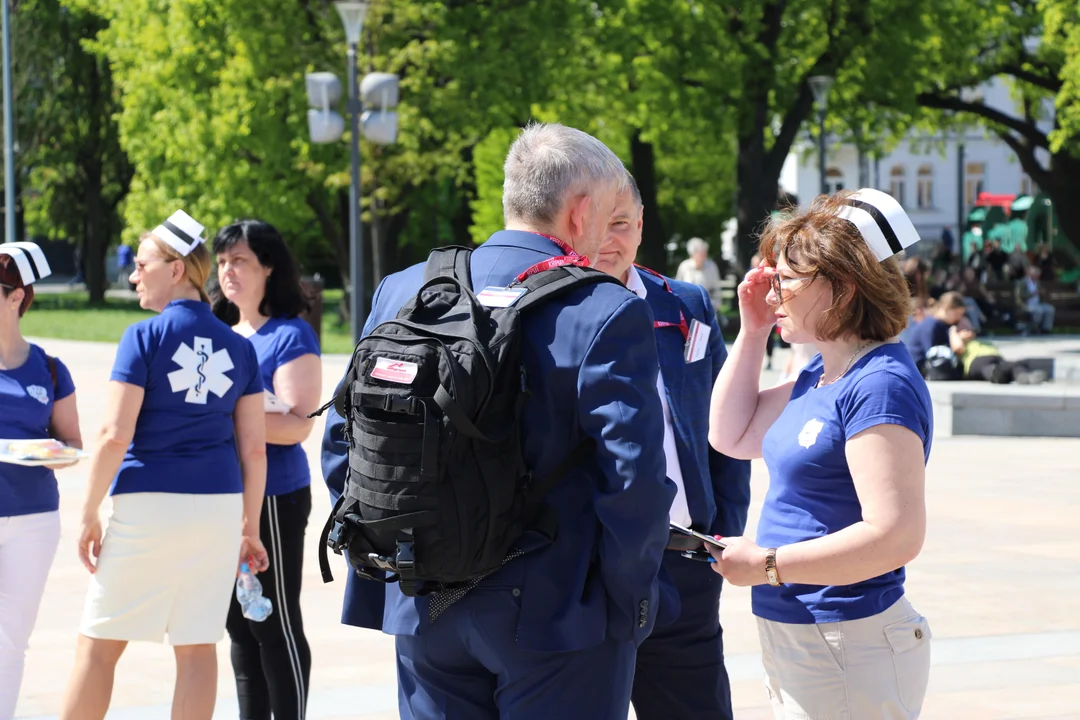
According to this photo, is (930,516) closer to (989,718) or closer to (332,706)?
(989,718)

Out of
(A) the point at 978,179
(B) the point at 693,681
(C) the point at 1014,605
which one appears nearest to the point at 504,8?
(C) the point at 1014,605

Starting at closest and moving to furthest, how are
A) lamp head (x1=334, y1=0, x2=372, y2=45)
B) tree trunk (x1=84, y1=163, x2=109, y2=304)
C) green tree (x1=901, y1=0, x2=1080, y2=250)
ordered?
lamp head (x1=334, y1=0, x2=372, y2=45) < green tree (x1=901, y1=0, x2=1080, y2=250) < tree trunk (x1=84, y1=163, x2=109, y2=304)

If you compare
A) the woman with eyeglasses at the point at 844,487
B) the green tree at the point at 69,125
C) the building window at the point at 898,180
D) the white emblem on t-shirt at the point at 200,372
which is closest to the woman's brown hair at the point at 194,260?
the white emblem on t-shirt at the point at 200,372

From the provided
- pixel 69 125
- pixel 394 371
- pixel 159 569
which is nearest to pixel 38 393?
pixel 159 569

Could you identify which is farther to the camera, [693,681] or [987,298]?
[987,298]

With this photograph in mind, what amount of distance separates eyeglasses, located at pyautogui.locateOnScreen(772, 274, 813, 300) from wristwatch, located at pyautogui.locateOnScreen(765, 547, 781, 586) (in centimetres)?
56

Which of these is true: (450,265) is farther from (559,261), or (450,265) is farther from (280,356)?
(280,356)

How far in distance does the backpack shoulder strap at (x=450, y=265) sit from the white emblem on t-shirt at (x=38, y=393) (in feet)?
7.26

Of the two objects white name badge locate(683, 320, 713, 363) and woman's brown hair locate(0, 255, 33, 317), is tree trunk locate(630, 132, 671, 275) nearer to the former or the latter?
woman's brown hair locate(0, 255, 33, 317)

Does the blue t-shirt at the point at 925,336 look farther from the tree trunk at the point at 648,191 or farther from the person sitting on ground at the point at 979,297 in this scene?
the tree trunk at the point at 648,191

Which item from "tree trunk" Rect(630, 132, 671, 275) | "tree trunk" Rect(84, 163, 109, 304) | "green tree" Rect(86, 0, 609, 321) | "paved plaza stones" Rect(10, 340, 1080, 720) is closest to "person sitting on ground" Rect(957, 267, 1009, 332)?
"tree trunk" Rect(630, 132, 671, 275)

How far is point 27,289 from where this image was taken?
491 centimetres

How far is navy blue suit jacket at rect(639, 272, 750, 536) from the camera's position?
3.99 m

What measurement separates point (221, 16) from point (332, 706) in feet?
83.0
